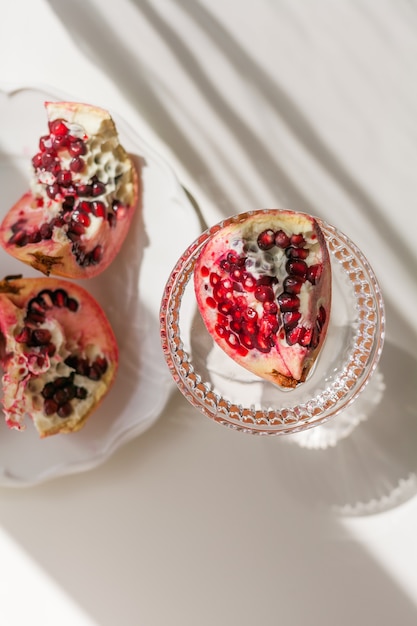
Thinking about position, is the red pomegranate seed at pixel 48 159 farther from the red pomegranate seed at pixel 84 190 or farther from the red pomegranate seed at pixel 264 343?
the red pomegranate seed at pixel 264 343

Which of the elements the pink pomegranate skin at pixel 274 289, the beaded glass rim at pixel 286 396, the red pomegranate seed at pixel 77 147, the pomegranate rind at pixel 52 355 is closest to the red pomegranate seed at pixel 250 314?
the pink pomegranate skin at pixel 274 289

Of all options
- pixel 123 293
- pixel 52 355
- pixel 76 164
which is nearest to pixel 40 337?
pixel 52 355

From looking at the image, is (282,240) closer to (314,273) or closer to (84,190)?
(314,273)

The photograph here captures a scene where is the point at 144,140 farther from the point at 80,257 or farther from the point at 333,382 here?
the point at 333,382

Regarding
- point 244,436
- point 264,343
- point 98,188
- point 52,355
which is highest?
point 98,188

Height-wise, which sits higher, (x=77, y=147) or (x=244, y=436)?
(x=77, y=147)

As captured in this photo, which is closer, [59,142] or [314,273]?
[314,273]
